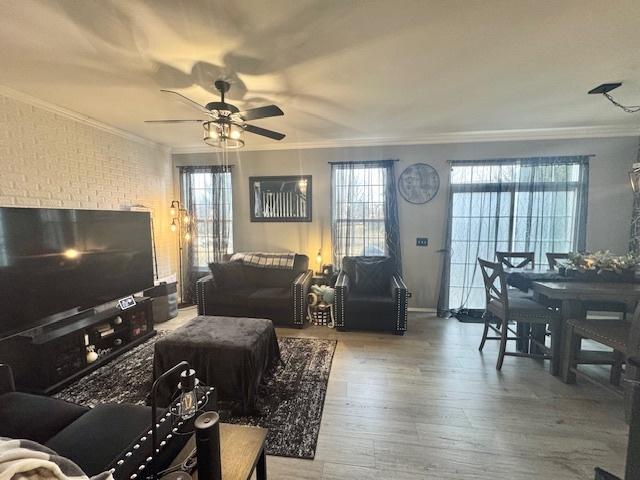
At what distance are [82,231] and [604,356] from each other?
16.0 feet

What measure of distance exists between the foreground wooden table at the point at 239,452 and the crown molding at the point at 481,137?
3735 millimetres

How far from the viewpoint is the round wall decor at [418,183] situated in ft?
13.0

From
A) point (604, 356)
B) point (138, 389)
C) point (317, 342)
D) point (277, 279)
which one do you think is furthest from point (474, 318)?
point (138, 389)

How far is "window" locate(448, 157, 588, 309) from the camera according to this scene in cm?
363

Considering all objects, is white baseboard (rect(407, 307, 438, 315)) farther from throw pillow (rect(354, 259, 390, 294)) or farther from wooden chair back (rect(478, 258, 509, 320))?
wooden chair back (rect(478, 258, 509, 320))

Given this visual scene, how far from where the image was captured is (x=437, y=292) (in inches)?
160

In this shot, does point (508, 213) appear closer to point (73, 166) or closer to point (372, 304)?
point (372, 304)

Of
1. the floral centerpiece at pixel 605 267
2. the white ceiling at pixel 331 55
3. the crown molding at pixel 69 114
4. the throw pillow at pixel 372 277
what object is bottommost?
the throw pillow at pixel 372 277

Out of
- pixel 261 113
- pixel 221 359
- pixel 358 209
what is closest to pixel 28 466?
pixel 221 359

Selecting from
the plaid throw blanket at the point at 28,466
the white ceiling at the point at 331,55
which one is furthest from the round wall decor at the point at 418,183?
the plaid throw blanket at the point at 28,466

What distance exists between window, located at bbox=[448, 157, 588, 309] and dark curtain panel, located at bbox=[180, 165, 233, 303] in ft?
11.4

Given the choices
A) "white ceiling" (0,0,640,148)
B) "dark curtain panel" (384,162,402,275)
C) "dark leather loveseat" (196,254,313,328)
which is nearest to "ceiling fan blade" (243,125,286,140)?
"white ceiling" (0,0,640,148)

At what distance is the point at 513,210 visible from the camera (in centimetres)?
373

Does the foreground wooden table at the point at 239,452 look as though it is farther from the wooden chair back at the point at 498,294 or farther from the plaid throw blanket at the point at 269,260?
the plaid throw blanket at the point at 269,260
